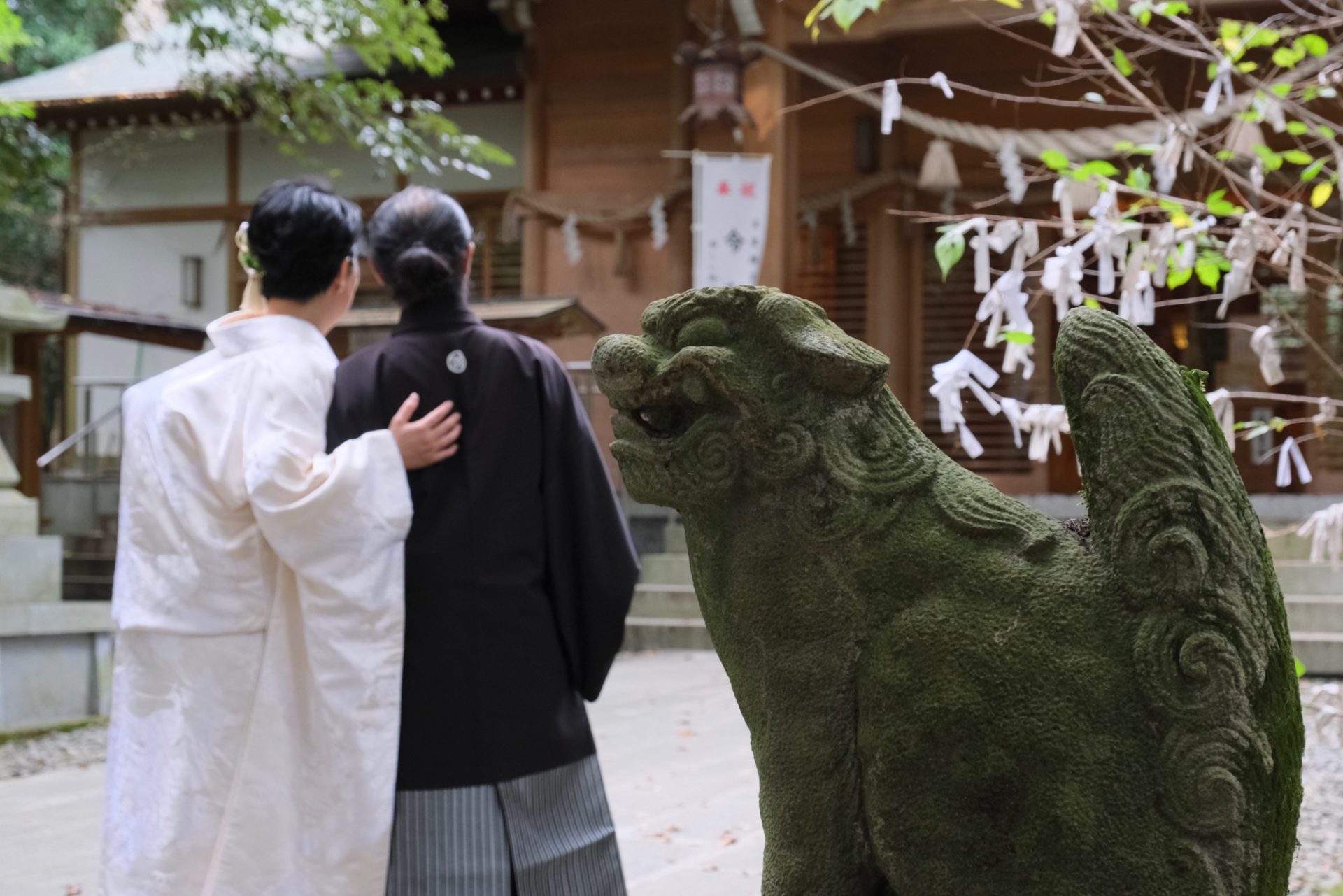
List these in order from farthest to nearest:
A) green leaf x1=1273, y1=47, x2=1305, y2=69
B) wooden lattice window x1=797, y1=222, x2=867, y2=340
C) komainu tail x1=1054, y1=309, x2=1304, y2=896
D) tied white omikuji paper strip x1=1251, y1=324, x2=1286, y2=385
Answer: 1. wooden lattice window x1=797, y1=222, x2=867, y2=340
2. tied white omikuji paper strip x1=1251, y1=324, x2=1286, y2=385
3. green leaf x1=1273, y1=47, x2=1305, y2=69
4. komainu tail x1=1054, y1=309, x2=1304, y2=896

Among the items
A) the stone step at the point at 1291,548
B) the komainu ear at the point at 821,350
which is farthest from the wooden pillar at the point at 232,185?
the komainu ear at the point at 821,350

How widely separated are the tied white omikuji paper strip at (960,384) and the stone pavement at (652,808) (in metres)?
1.41

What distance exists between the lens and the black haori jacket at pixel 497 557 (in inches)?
84.4

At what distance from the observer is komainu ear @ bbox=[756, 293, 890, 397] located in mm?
1395

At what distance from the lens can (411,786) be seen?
214 centimetres

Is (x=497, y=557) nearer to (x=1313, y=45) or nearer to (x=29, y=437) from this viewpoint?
(x=1313, y=45)

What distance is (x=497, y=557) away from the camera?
2156 mm

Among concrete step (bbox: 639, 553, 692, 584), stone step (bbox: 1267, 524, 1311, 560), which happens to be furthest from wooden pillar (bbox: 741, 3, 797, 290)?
stone step (bbox: 1267, 524, 1311, 560)

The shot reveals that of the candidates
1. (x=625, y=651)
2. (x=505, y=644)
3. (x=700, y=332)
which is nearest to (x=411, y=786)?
(x=505, y=644)

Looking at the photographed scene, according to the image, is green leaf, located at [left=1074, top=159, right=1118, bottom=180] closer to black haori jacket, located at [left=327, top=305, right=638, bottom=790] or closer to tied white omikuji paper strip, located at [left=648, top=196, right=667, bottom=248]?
black haori jacket, located at [left=327, top=305, right=638, bottom=790]

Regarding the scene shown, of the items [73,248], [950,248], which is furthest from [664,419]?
[73,248]

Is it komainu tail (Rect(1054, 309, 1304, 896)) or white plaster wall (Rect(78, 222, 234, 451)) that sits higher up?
white plaster wall (Rect(78, 222, 234, 451))

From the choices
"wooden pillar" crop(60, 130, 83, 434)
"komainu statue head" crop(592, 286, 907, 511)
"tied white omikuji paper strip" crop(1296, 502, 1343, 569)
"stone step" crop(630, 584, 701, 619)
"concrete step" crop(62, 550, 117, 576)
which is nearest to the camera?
"komainu statue head" crop(592, 286, 907, 511)

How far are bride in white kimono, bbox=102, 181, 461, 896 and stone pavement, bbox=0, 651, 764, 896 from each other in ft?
4.78
